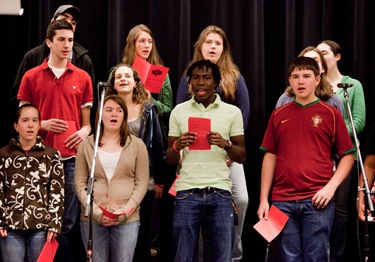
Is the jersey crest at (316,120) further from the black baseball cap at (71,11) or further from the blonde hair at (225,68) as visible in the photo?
the black baseball cap at (71,11)

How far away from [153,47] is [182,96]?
0.67 m

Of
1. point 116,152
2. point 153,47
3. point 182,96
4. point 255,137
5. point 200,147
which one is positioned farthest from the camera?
point 255,137

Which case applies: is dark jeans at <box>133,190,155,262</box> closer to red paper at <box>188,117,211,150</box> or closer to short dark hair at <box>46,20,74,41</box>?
red paper at <box>188,117,211,150</box>

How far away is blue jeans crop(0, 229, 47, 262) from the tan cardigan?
347mm

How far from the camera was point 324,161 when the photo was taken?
453 centimetres

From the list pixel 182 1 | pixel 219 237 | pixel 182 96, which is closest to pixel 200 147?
pixel 219 237

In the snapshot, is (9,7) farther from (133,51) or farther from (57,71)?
(133,51)

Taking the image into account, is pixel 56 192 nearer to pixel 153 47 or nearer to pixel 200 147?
pixel 200 147

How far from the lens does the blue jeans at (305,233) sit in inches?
173

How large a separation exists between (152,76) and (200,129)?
1.17 m

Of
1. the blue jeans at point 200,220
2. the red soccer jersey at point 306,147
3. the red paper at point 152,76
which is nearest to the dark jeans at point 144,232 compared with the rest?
the blue jeans at point 200,220

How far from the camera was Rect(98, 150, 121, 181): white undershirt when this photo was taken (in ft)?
15.7

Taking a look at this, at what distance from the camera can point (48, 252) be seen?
4.75 metres

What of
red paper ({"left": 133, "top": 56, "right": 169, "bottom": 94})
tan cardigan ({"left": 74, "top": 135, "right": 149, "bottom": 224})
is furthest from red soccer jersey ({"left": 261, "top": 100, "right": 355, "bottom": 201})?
red paper ({"left": 133, "top": 56, "right": 169, "bottom": 94})
